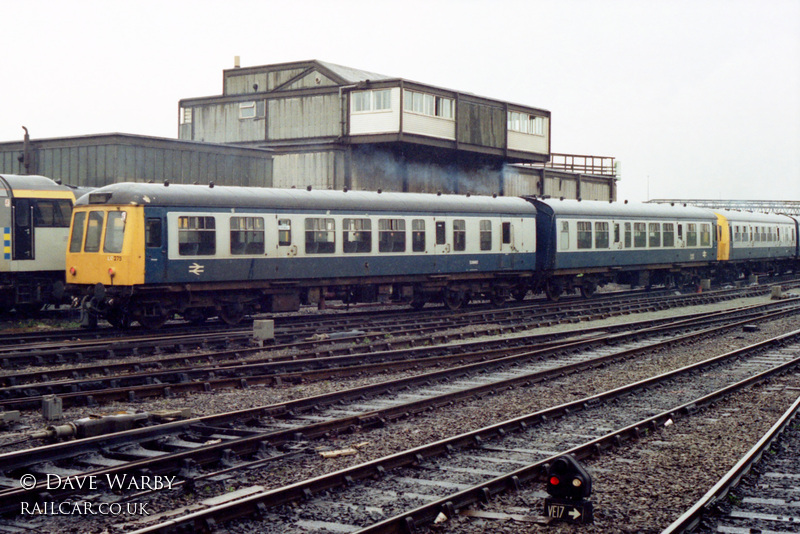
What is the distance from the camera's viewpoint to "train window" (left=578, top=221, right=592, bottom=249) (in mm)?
29438

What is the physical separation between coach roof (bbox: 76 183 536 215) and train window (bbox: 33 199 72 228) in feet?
8.76

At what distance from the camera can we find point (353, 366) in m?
14.4

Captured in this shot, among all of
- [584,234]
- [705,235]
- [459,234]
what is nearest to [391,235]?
[459,234]

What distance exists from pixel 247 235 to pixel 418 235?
571 cm

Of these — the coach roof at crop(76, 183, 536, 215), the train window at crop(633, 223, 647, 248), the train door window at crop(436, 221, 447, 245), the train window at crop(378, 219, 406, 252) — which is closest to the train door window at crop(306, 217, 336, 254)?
the coach roof at crop(76, 183, 536, 215)

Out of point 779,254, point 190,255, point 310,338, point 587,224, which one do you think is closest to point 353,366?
point 310,338

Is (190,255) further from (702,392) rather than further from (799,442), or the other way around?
(799,442)

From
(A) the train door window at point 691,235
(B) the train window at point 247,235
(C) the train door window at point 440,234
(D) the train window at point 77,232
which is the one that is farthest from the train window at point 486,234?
(A) the train door window at point 691,235

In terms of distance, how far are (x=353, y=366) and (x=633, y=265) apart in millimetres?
20676

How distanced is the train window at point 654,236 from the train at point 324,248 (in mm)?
75

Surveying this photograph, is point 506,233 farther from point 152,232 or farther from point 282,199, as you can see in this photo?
point 152,232

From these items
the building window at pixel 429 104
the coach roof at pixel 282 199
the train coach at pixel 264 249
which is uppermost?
the building window at pixel 429 104

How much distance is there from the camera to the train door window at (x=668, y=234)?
3419 cm

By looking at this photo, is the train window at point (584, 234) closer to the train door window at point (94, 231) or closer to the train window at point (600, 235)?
the train window at point (600, 235)
